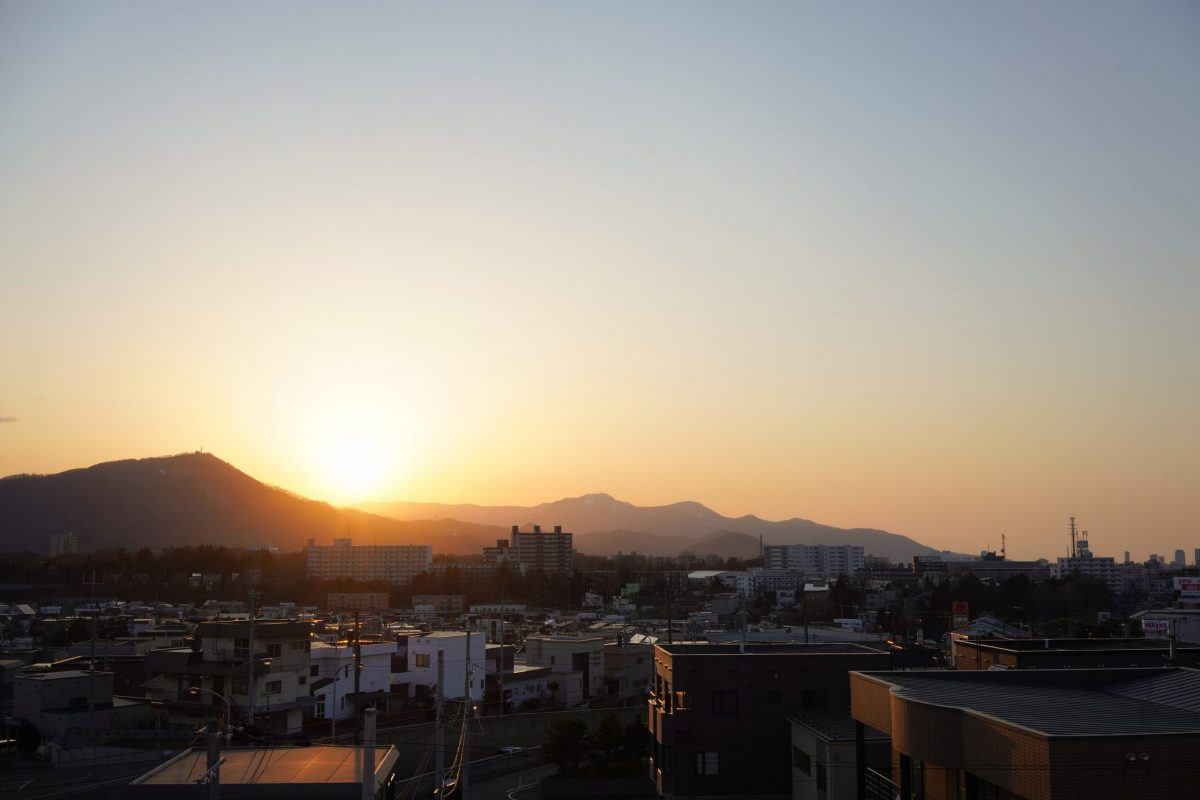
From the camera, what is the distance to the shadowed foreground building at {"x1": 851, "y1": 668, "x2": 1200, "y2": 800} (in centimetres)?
705

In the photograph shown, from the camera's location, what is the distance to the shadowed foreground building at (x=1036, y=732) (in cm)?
705

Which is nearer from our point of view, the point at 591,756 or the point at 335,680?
the point at 591,756

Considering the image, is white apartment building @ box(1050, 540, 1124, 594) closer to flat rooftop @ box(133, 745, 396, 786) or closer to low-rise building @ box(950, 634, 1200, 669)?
low-rise building @ box(950, 634, 1200, 669)

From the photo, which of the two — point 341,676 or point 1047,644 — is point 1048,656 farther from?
point 341,676

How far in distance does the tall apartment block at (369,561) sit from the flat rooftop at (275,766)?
291ft

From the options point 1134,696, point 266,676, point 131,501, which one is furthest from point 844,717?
point 131,501

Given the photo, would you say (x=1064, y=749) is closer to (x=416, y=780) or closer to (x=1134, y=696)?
(x=1134, y=696)

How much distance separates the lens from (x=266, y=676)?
65.5 ft

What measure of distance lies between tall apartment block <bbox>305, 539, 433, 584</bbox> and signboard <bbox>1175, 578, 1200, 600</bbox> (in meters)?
68.6

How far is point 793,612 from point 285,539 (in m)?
119

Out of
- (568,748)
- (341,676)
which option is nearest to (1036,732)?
(568,748)

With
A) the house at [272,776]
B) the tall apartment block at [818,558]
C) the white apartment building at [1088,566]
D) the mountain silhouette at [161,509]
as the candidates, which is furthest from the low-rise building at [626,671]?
the mountain silhouette at [161,509]

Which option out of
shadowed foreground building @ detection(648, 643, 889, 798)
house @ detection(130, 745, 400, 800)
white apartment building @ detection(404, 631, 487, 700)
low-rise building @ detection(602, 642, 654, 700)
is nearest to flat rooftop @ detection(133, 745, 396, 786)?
house @ detection(130, 745, 400, 800)

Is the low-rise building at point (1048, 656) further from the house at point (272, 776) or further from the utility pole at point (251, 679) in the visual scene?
the utility pole at point (251, 679)
